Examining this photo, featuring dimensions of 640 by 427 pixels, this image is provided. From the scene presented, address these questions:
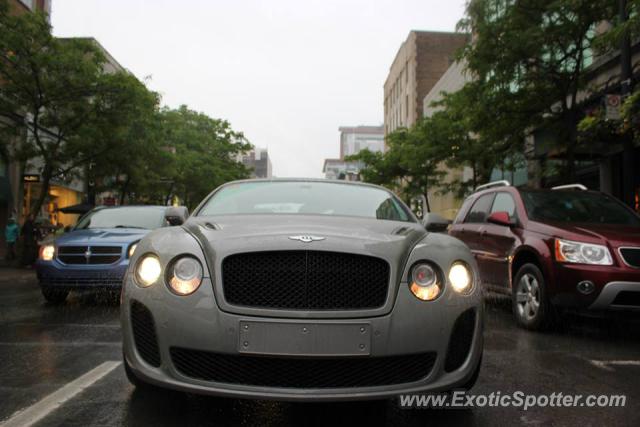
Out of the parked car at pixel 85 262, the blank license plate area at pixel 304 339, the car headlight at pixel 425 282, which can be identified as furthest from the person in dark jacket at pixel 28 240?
the car headlight at pixel 425 282

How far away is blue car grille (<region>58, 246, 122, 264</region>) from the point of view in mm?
8430

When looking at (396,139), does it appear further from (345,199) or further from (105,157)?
(345,199)

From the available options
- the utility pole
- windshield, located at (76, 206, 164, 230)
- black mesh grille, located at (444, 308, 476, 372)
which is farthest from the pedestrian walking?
black mesh grille, located at (444, 308, 476, 372)

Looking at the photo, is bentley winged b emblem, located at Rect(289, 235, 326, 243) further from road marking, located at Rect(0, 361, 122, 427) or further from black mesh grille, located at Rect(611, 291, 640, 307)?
black mesh grille, located at Rect(611, 291, 640, 307)

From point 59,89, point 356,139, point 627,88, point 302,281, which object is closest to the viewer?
point 302,281

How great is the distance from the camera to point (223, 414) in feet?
11.0

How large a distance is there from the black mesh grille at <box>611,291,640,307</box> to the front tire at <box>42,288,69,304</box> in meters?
7.50

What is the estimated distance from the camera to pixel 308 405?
3592 mm

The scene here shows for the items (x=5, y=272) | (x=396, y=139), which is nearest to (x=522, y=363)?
(x=5, y=272)

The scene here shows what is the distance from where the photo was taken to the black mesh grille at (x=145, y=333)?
121 inches

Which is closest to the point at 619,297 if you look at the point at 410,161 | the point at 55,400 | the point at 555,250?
the point at 555,250

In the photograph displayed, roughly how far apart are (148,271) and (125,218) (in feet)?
22.9

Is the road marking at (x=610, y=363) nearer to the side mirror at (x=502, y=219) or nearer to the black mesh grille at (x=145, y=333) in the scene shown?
the side mirror at (x=502, y=219)

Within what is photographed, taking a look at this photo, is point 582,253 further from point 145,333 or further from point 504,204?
point 145,333
